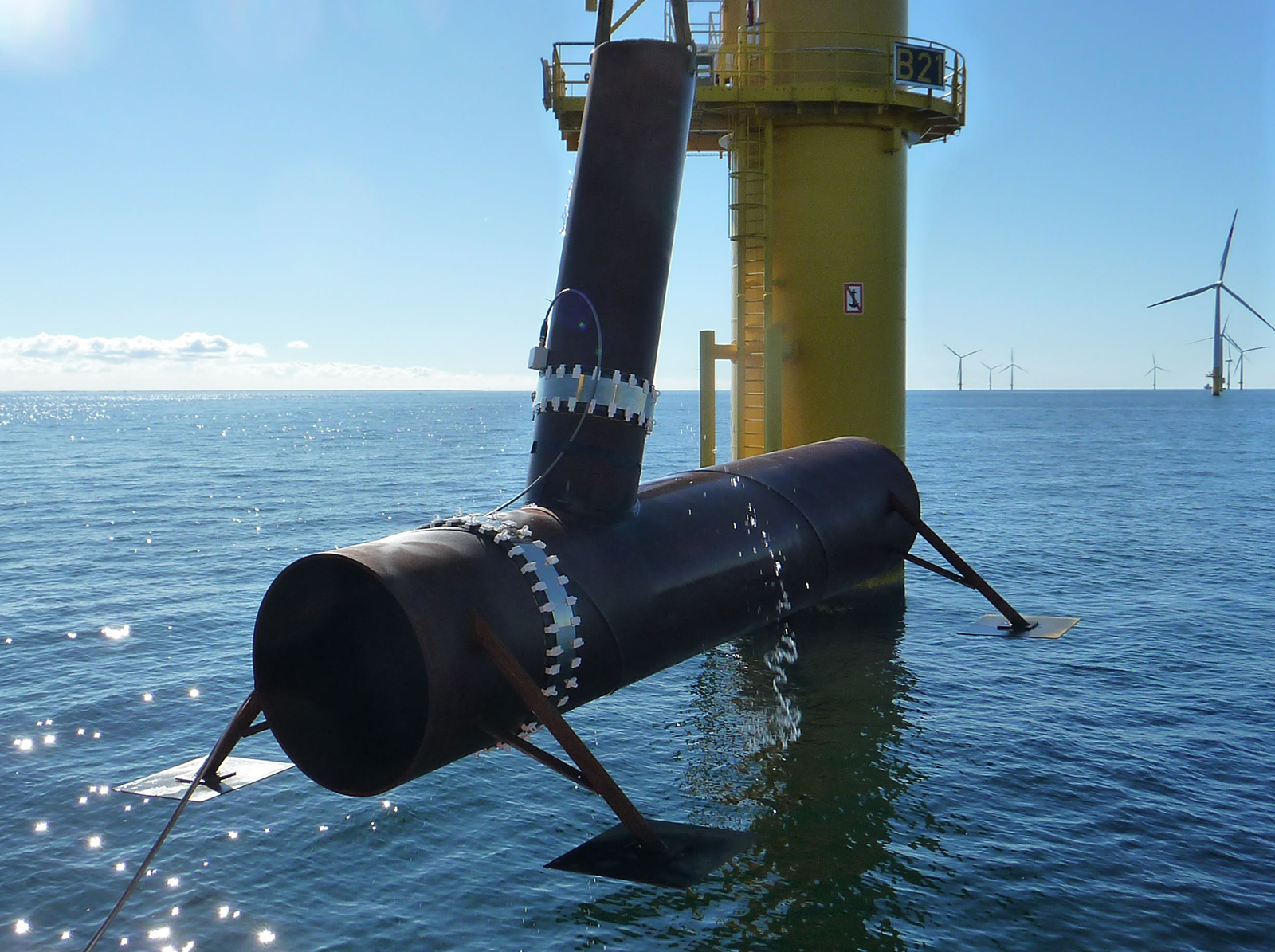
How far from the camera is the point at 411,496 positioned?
230 feet

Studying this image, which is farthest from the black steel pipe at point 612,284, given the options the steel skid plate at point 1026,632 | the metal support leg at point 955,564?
the steel skid plate at point 1026,632

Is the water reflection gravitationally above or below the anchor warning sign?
below

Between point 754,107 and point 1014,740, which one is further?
point 754,107

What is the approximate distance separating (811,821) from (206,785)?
8382mm

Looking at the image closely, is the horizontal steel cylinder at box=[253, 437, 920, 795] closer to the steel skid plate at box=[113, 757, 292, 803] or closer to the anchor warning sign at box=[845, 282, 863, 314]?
the steel skid plate at box=[113, 757, 292, 803]

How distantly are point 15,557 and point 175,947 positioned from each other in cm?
3645

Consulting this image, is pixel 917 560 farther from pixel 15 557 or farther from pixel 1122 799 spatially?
pixel 15 557

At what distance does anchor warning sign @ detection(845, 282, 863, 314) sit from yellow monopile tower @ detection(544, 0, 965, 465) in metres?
0.03

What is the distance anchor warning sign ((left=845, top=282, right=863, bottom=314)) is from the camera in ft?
83.8

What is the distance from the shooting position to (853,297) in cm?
2558

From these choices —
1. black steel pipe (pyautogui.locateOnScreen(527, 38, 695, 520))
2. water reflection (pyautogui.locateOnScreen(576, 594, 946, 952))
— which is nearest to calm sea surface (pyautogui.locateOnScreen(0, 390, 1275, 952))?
water reflection (pyautogui.locateOnScreen(576, 594, 946, 952))

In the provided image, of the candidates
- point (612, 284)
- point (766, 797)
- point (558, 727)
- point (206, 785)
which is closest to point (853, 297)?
point (766, 797)

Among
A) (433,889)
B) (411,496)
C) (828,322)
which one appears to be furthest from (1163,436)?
(433,889)

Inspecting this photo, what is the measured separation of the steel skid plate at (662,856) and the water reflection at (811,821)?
2.03 m
